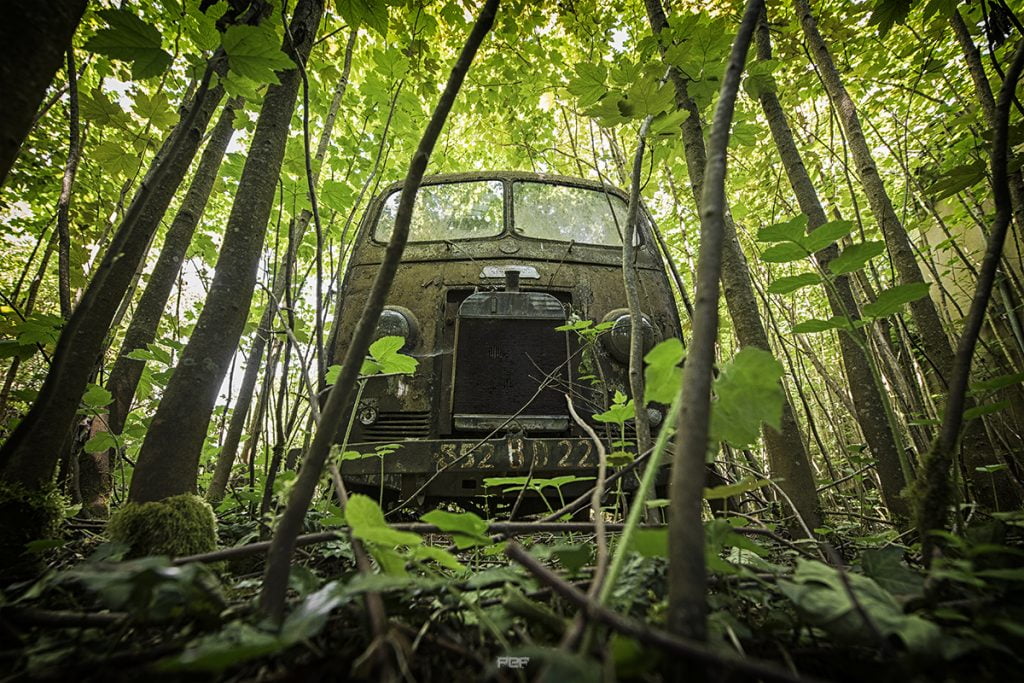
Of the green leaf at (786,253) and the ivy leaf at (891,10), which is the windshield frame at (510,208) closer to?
the ivy leaf at (891,10)

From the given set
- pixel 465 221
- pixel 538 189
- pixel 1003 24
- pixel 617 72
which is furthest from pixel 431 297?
pixel 1003 24

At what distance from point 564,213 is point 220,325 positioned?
8.98ft

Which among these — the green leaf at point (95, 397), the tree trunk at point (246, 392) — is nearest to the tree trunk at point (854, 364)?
the tree trunk at point (246, 392)

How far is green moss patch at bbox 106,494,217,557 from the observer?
0.89 m

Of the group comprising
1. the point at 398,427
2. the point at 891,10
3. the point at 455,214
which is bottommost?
the point at 398,427

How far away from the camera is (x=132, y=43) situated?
0.94 m

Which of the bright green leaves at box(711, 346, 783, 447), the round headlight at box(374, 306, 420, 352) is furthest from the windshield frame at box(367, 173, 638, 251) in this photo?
the bright green leaves at box(711, 346, 783, 447)

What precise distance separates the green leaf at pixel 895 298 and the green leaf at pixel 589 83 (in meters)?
1.05

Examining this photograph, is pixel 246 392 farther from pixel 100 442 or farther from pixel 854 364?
pixel 854 364

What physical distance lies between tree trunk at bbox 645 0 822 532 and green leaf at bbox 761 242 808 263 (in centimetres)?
27

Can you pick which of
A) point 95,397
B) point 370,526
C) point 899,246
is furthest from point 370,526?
point 899,246

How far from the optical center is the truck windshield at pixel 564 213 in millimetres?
3291

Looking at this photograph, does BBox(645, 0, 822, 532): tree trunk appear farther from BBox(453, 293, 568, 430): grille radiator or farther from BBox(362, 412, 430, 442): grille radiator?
BBox(362, 412, 430, 442): grille radiator

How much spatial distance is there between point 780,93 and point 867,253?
2873mm
